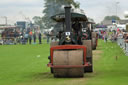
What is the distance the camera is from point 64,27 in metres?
16.5

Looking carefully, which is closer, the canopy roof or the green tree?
the canopy roof

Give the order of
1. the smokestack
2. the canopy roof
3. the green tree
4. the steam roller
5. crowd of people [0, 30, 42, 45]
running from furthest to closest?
the green tree → crowd of people [0, 30, 42, 45] → the canopy roof → the smokestack → the steam roller

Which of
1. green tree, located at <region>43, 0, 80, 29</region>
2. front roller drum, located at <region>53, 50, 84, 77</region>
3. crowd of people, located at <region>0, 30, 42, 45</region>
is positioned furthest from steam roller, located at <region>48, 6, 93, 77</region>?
crowd of people, located at <region>0, 30, 42, 45</region>

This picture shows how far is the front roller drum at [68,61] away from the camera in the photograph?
47.5 feet

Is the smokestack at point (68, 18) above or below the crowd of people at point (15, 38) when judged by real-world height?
above

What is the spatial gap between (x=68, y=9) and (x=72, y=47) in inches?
59.3

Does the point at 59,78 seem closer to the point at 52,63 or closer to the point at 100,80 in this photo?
the point at 52,63

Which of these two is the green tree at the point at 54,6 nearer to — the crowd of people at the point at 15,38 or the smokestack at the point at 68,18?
the crowd of people at the point at 15,38

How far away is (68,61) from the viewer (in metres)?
14.5

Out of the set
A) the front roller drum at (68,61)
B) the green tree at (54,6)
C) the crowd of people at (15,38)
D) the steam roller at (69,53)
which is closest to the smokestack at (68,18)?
the steam roller at (69,53)

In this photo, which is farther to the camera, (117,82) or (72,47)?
(72,47)

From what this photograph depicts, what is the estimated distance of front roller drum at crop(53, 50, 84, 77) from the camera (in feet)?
47.5

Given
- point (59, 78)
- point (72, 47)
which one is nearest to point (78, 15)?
point (72, 47)

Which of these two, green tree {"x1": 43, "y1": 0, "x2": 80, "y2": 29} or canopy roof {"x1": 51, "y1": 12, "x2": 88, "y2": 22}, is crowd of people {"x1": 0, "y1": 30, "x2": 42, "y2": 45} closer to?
green tree {"x1": 43, "y1": 0, "x2": 80, "y2": 29}
